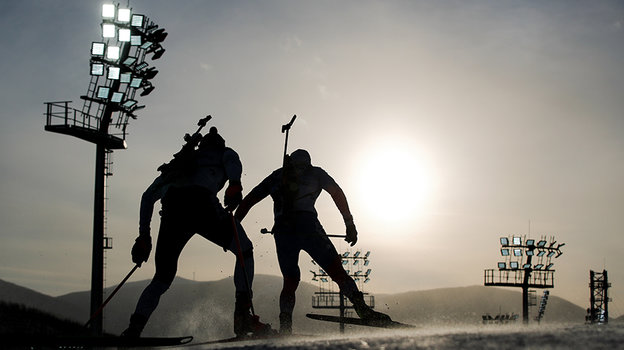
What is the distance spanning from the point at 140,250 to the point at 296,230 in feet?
6.84

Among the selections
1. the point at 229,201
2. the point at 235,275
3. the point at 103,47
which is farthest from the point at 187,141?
the point at 103,47

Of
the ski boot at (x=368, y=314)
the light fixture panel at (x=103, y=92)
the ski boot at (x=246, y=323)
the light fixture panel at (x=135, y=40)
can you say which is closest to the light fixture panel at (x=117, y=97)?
the light fixture panel at (x=103, y=92)

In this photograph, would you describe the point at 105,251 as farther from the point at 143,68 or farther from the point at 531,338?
the point at 531,338

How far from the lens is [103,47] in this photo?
24.6 meters

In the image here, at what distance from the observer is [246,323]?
A: 6918 mm

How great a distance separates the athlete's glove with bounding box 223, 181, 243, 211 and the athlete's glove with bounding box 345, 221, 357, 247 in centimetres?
200

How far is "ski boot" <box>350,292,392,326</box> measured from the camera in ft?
24.7

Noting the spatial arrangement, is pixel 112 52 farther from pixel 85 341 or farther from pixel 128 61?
pixel 85 341

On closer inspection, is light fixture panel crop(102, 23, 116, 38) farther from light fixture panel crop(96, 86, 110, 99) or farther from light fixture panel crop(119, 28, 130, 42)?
light fixture panel crop(96, 86, 110, 99)

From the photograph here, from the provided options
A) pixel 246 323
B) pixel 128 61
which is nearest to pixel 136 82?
pixel 128 61

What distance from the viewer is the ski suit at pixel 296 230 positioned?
322 inches

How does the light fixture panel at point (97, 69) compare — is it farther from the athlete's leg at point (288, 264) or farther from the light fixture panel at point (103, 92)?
the athlete's leg at point (288, 264)

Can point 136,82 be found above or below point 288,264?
above

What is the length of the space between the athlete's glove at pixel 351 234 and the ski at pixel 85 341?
2.89 m
